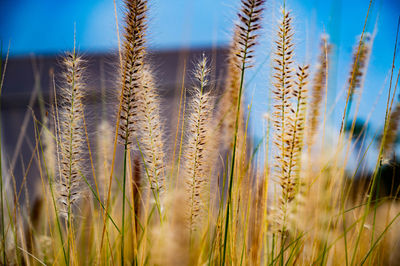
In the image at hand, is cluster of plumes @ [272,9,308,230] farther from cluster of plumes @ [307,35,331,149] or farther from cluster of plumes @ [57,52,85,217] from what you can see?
cluster of plumes @ [57,52,85,217]

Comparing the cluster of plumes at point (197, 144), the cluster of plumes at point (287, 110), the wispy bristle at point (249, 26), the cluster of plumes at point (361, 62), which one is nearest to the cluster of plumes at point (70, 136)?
the cluster of plumes at point (197, 144)

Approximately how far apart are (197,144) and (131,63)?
0.34 m

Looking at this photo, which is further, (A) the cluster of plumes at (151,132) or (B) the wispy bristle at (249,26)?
(A) the cluster of plumes at (151,132)

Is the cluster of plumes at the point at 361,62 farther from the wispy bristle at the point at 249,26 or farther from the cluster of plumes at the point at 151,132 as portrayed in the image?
the cluster of plumes at the point at 151,132

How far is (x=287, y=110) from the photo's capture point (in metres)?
0.98

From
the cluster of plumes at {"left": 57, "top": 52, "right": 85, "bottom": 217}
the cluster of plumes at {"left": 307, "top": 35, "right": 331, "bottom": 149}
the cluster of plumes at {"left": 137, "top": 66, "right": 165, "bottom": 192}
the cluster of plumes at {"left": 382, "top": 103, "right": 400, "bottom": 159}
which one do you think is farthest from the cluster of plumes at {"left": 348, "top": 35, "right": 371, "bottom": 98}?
the cluster of plumes at {"left": 57, "top": 52, "right": 85, "bottom": 217}

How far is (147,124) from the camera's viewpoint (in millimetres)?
1099

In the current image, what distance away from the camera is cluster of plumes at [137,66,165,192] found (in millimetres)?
1064

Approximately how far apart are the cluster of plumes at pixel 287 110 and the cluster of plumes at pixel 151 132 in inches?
16.2

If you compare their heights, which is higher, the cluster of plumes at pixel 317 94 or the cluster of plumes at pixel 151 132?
the cluster of plumes at pixel 317 94

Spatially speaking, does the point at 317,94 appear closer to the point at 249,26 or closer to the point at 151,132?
the point at 249,26

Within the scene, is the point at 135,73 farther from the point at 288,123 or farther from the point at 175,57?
the point at 175,57

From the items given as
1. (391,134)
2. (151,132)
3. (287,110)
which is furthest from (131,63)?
(391,134)

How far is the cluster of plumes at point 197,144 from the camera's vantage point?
1.03 metres
